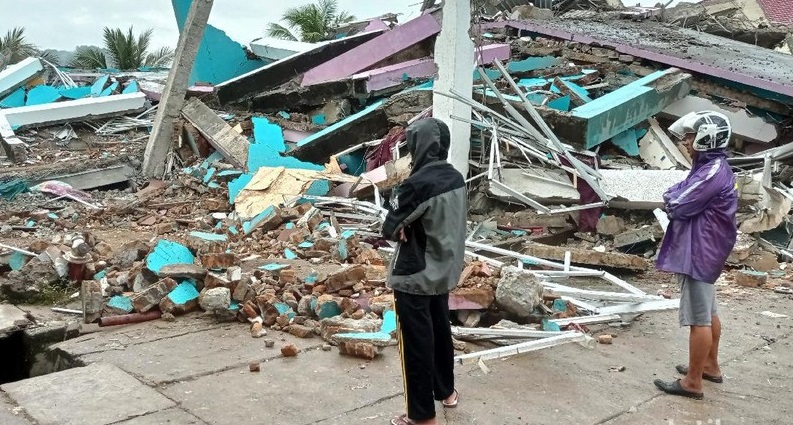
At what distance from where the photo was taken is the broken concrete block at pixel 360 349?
4547 mm

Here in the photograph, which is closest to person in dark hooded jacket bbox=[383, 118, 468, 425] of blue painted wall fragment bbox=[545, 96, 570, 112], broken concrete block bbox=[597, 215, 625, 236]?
broken concrete block bbox=[597, 215, 625, 236]

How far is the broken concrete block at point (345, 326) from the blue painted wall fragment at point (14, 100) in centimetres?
1223

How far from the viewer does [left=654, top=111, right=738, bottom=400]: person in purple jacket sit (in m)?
4.02

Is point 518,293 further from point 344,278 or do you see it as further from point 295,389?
point 295,389

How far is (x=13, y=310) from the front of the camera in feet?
18.5

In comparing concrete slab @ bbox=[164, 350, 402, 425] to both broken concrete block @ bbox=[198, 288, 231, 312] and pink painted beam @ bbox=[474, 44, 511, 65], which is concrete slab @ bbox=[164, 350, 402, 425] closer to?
broken concrete block @ bbox=[198, 288, 231, 312]

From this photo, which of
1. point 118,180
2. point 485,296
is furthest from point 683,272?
point 118,180

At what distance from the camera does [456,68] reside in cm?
859

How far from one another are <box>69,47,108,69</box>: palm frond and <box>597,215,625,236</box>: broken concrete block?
19.9 m

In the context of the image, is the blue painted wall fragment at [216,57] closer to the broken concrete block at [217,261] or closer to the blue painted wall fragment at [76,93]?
the blue painted wall fragment at [76,93]

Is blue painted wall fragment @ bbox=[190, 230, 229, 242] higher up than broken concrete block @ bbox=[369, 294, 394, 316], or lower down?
higher up

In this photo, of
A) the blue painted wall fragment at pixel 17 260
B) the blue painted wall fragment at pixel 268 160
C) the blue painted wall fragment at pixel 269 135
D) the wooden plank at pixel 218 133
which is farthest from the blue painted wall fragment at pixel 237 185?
the blue painted wall fragment at pixel 17 260

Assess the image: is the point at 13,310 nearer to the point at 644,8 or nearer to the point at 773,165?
the point at 773,165

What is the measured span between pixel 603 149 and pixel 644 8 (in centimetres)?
873
